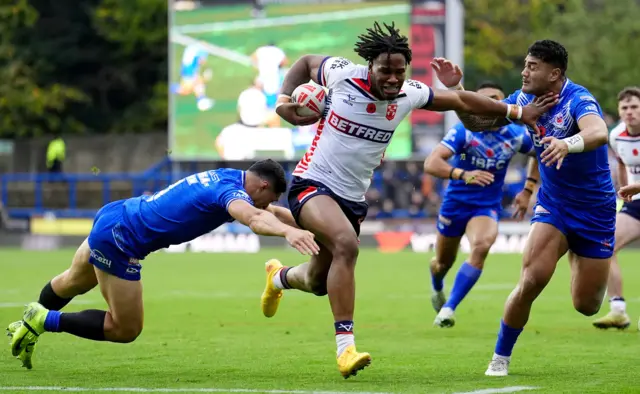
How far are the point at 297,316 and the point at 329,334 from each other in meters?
2.19

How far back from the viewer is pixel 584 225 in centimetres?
972

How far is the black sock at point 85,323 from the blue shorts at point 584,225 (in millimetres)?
3361

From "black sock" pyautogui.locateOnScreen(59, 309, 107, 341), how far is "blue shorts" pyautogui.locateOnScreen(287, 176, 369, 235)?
1.65 metres

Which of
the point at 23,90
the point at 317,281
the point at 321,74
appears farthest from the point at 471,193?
the point at 23,90

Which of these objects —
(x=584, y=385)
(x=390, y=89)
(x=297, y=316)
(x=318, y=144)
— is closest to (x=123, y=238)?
(x=318, y=144)

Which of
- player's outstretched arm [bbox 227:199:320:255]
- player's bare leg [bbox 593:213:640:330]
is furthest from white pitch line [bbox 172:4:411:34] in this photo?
player's outstretched arm [bbox 227:199:320:255]

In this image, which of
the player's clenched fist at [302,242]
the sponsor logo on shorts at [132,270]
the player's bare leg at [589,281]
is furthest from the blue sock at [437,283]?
the player's clenched fist at [302,242]

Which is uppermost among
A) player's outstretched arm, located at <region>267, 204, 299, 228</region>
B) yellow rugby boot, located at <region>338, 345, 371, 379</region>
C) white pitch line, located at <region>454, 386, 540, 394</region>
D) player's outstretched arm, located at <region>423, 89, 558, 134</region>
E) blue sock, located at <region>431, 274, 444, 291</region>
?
player's outstretched arm, located at <region>423, 89, 558, 134</region>

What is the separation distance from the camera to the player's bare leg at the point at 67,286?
9883 millimetres

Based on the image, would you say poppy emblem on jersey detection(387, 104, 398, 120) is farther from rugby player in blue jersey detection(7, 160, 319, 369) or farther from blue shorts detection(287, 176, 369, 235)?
rugby player in blue jersey detection(7, 160, 319, 369)

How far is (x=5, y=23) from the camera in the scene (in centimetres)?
4519

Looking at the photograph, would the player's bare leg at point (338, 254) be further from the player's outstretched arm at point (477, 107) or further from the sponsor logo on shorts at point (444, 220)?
the sponsor logo on shorts at point (444, 220)

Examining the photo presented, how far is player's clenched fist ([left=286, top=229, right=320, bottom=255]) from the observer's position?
805 centimetres

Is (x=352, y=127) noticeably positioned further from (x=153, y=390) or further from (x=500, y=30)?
(x=500, y=30)
